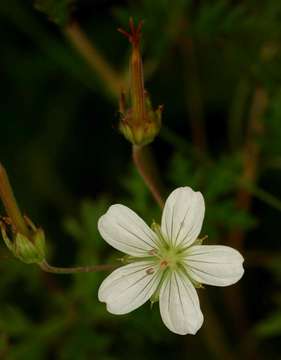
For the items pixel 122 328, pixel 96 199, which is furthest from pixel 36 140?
pixel 122 328

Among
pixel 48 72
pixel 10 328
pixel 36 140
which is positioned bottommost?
pixel 10 328

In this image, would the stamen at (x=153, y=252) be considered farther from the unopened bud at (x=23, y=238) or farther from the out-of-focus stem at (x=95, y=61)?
the out-of-focus stem at (x=95, y=61)

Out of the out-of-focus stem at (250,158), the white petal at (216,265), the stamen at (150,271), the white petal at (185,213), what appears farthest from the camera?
the out-of-focus stem at (250,158)

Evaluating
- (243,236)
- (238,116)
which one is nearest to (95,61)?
(238,116)

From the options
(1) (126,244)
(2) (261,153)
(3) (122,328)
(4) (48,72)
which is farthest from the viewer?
(4) (48,72)

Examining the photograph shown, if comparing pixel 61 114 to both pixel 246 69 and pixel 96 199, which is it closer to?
pixel 96 199

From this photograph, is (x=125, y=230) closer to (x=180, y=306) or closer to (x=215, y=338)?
(x=180, y=306)

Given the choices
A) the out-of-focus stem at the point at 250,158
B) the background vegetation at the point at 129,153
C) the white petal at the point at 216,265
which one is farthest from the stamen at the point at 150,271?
the out-of-focus stem at the point at 250,158
